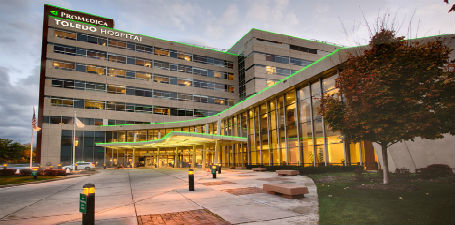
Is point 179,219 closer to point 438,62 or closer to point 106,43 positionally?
point 438,62

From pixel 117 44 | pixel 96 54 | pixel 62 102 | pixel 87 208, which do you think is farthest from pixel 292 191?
pixel 117 44

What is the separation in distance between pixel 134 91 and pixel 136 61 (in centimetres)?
647

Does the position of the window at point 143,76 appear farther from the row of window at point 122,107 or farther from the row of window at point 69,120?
the row of window at point 69,120

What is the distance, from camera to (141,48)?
192ft

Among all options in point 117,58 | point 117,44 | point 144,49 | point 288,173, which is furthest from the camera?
point 144,49

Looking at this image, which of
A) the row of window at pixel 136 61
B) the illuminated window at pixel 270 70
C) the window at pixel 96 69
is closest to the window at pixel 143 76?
the row of window at pixel 136 61

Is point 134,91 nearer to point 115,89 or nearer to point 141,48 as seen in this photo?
point 115,89

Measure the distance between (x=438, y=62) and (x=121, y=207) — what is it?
12.5 metres

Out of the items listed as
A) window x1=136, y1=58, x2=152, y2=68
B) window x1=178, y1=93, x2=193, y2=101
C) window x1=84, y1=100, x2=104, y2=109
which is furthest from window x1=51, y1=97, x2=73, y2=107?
window x1=178, y1=93, x2=193, y2=101

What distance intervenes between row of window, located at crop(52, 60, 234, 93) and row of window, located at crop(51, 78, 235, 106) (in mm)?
2280

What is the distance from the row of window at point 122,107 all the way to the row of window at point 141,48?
11.6 m

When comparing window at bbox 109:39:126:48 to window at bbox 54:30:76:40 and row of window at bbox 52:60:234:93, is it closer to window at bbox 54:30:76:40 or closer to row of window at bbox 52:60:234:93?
row of window at bbox 52:60:234:93

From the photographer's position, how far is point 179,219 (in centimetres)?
745

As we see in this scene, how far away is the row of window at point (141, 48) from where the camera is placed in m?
53.1
